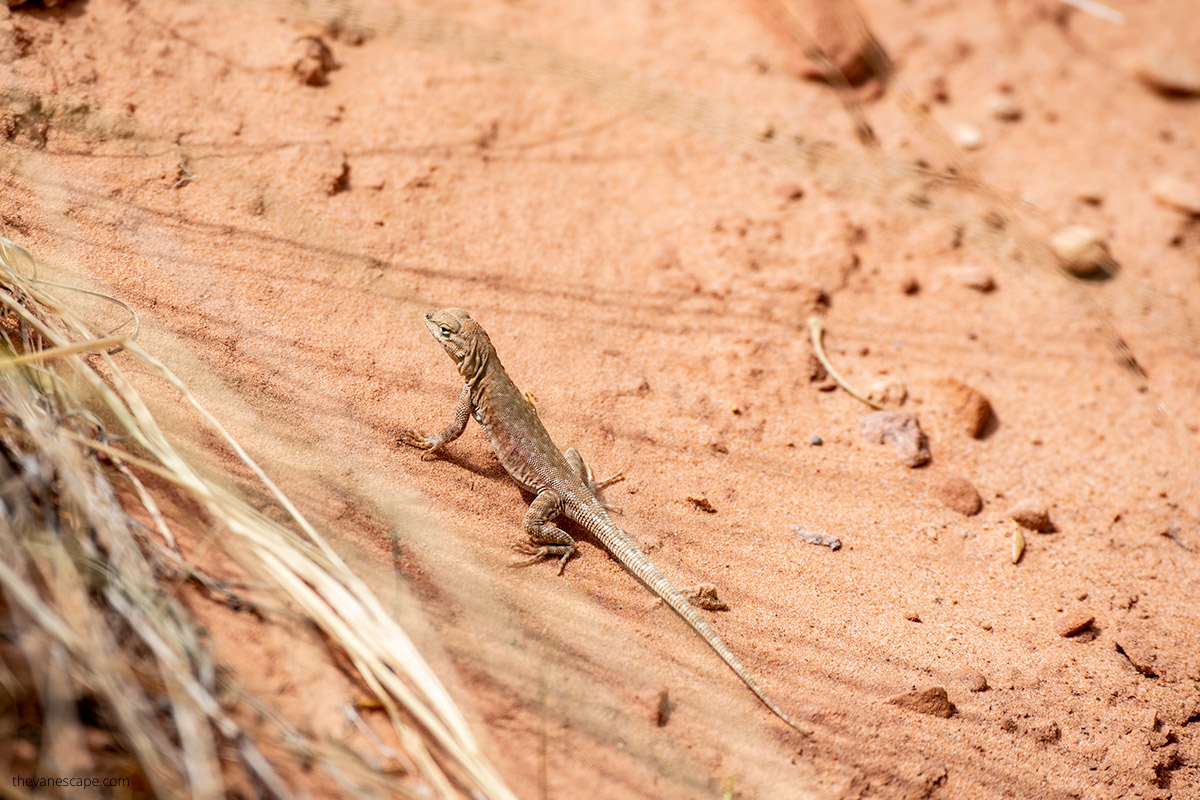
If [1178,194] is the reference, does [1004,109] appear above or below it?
above

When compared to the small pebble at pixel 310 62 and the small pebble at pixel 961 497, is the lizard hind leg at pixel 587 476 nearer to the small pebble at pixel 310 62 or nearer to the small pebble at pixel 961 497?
the small pebble at pixel 961 497

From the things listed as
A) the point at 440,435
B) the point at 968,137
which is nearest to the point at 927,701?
the point at 440,435

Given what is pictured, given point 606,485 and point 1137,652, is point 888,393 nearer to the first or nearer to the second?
point 1137,652

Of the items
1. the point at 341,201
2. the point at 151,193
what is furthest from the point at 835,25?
the point at 151,193

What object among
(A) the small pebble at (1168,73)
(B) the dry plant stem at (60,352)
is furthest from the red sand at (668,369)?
(A) the small pebble at (1168,73)

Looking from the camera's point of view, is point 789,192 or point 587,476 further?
point 789,192

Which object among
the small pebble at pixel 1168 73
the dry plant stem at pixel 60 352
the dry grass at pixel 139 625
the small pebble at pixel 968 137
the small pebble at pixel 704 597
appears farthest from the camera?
the small pebble at pixel 1168 73

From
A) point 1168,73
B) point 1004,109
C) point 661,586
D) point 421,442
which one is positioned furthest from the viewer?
point 1168,73
